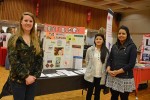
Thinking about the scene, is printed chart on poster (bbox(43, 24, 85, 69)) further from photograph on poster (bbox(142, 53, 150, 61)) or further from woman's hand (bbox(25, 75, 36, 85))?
photograph on poster (bbox(142, 53, 150, 61))

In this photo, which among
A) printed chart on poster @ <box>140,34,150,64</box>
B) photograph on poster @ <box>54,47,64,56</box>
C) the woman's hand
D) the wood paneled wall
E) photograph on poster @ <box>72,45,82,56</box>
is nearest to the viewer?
the woman's hand

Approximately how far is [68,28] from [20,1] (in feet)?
24.9

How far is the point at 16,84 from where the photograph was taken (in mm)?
1866

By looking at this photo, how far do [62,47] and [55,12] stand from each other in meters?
8.41

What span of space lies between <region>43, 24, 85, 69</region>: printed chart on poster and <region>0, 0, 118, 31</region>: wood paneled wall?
7376mm

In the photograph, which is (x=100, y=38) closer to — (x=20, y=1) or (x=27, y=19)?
(x=27, y=19)

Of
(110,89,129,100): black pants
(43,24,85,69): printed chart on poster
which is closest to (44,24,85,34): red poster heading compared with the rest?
(43,24,85,69): printed chart on poster

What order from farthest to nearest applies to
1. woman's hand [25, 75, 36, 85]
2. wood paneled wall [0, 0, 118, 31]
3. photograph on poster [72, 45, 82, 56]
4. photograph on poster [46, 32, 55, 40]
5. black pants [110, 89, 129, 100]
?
1. wood paneled wall [0, 0, 118, 31]
2. photograph on poster [72, 45, 82, 56]
3. photograph on poster [46, 32, 55, 40]
4. black pants [110, 89, 129, 100]
5. woman's hand [25, 75, 36, 85]

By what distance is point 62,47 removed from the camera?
3.52 m

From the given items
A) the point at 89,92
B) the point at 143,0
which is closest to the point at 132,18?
the point at 143,0

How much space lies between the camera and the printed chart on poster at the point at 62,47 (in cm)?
334

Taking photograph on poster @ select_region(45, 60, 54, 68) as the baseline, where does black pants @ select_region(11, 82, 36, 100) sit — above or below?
below

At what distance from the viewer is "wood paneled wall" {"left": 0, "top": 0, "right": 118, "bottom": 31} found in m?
9.98

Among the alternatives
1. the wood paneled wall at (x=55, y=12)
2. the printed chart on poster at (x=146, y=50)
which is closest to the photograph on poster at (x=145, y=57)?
the printed chart on poster at (x=146, y=50)
